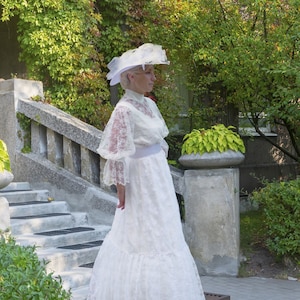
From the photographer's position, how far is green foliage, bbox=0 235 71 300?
329 centimetres

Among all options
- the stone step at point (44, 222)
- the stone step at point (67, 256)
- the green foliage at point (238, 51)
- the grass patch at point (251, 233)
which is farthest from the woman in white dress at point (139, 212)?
the green foliage at point (238, 51)

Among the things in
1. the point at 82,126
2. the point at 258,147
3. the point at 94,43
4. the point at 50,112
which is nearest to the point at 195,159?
the point at 82,126

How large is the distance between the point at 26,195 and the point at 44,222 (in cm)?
80

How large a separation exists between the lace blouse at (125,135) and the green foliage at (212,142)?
8.23 feet

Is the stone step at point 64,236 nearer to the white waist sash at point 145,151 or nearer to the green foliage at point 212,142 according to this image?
the green foliage at point 212,142

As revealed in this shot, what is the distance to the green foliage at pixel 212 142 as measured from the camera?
718 centimetres

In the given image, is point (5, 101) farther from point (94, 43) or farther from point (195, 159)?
point (195, 159)

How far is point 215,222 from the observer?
23.7 ft

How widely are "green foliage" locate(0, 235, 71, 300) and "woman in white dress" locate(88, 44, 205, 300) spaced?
0.84 m

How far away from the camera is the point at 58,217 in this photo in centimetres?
739

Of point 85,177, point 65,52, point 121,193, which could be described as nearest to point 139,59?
point 121,193

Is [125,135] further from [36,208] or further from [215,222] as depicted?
[36,208]

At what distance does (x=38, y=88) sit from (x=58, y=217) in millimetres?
2269

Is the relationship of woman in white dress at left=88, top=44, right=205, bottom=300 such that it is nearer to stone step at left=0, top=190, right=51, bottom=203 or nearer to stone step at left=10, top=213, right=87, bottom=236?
stone step at left=10, top=213, right=87, bottom=236
